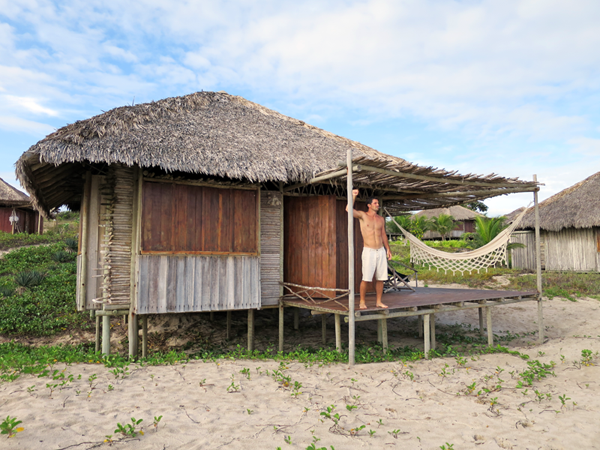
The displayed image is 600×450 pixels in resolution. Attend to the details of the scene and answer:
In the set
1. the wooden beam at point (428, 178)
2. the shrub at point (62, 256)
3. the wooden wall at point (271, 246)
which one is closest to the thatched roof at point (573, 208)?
the wooden beam at point (428, 178)

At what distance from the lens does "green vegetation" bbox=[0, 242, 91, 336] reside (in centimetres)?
823

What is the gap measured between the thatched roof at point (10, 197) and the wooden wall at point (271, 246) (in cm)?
1542

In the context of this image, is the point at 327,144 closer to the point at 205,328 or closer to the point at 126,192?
the point at 126,192

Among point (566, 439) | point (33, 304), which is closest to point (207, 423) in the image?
point (566, 439)

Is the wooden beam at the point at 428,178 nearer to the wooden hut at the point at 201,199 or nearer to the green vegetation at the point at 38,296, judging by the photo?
the wooden hut at the point at 201,199

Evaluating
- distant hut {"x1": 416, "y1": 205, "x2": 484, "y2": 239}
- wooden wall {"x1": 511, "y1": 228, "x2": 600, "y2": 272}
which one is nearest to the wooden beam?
wooden wall {"x1": 511, "y1": 228, "x2": 600, "y2": 272}

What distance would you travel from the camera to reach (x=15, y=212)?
59.5 feet

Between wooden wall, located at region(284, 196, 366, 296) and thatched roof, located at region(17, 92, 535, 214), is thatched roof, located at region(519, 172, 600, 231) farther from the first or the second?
wooden wall, located at region(284, 196, 366, 296)

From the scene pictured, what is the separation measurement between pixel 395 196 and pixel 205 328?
15.3ft

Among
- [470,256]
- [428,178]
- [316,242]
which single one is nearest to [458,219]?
[470,256]

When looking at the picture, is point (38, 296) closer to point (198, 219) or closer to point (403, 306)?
point (198, 219)

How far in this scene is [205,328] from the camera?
8297 mm

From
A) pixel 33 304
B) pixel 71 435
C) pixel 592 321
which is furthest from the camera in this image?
pixel 33 304

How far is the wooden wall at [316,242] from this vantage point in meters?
6.50
